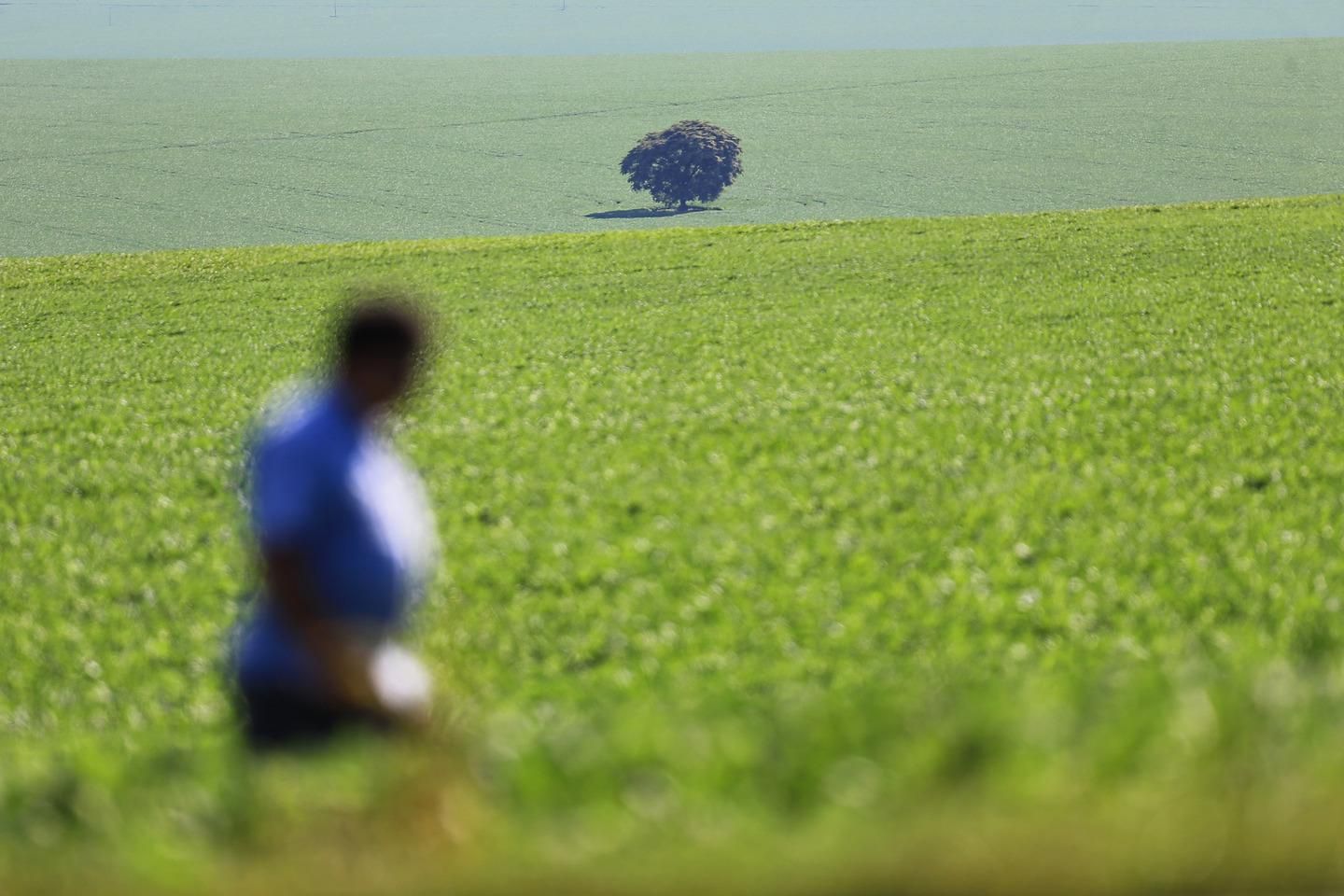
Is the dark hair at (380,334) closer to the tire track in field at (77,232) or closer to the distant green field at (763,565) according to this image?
the distant green field at (763,565)

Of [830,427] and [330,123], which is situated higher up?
[330,123]

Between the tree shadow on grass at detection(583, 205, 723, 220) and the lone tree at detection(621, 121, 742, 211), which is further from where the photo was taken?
the lone tree at detection(621, 121, 742, 211)

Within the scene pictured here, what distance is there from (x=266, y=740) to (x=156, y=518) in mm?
9689

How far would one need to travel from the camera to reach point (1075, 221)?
121 ft

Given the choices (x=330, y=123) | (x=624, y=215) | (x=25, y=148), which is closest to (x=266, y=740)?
(x=624, y=215)

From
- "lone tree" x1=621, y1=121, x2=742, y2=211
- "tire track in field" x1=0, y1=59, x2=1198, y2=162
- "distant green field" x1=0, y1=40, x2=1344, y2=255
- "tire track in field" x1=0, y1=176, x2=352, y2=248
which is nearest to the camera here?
"tire track in field" x1=0, y1=176, x2=352, y2=248

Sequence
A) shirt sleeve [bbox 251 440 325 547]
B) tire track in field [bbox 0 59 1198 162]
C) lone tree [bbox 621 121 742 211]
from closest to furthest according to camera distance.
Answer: shirt sleeve [bbox 251 440 325 547] < lone tree [bbox 621 121 742 211] < tire track in field [bbox 0 59 1198 162]

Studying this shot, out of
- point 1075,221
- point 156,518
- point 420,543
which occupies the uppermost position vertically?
point 1075,221

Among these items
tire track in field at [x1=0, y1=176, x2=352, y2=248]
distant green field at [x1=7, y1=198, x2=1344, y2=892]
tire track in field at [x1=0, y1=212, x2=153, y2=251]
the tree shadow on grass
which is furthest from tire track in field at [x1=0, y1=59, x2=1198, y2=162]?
distant green field at [x1=7, y1=198, x2=1344, y2=892]

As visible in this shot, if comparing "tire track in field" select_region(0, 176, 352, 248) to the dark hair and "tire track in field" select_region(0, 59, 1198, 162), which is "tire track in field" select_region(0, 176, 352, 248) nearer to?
"tire track in field" select_region(0, 59, 1198, 162)

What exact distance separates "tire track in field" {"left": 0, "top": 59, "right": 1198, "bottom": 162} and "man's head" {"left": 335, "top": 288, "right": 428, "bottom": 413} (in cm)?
11690

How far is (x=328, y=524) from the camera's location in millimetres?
5020

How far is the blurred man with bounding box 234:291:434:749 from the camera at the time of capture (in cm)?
493

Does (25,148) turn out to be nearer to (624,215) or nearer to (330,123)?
(330,123)
